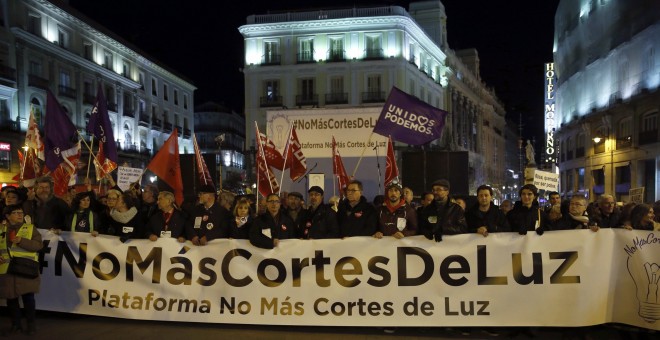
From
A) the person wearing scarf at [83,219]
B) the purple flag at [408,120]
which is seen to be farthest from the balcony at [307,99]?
the person wearing scarf at [83,219]

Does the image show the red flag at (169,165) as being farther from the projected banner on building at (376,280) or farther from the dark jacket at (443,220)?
the dark jacket at (443,220)

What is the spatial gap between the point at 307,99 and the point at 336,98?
2.46m

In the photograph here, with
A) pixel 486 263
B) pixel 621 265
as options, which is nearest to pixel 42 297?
pixel 486 263

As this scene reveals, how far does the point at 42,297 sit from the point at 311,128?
811 cm

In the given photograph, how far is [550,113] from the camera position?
5138cm

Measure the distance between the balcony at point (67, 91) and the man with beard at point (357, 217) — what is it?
39.9 m

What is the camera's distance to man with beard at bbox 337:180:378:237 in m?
6.43

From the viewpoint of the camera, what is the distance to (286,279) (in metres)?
6.32

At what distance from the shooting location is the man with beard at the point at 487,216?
6.19 meters

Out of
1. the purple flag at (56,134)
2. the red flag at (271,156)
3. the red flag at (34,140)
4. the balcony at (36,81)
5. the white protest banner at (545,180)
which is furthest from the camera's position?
the balcony at (36,81)

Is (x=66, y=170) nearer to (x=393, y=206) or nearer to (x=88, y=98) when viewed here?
(x=393, y=206)

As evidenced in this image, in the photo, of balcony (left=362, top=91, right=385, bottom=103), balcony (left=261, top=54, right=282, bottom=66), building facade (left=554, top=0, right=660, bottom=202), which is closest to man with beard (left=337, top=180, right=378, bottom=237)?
building facade (left=554, top=0, right=660, bottom=202)

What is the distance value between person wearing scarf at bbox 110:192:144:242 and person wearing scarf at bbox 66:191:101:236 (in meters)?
0.25

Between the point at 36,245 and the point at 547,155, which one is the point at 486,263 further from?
the point at 547,155
